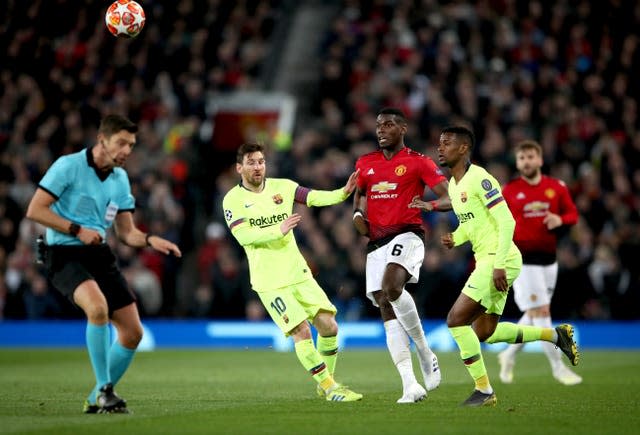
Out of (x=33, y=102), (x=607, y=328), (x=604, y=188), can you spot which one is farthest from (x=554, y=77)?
(x=33, y=102)

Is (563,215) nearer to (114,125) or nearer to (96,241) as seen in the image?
(114,125)

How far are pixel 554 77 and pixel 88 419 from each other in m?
16.9

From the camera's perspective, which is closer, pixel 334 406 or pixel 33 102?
pixel 334 406

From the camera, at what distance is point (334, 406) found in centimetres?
992

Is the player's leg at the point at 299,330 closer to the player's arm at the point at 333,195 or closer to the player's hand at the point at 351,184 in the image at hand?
the player's arm at the point at 333,195

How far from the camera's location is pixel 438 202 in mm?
10531

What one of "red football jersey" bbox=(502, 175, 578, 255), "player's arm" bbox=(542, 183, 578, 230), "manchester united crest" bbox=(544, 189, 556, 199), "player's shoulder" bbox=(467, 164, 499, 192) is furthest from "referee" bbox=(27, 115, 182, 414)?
"manchester united crest" bbox=(544, 189, 556, 199)

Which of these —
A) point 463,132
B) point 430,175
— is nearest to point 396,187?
point 430,175

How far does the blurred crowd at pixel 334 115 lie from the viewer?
20114mm

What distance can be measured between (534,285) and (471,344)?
3.62m

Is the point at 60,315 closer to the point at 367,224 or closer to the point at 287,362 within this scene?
the point at 287,362

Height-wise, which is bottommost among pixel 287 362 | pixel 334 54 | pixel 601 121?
pixel 287 362

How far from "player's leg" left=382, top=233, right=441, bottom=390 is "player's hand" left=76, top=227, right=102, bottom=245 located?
9.25 feet

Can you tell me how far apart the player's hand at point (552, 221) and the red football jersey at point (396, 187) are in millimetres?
2877
